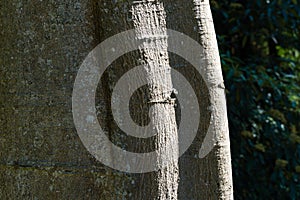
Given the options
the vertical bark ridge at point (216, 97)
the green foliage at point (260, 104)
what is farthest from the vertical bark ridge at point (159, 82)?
the green foliage at point (260, 104)

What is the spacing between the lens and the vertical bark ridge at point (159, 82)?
155 centimetres

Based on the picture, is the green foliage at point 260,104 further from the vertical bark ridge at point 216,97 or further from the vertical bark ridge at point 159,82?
the vertical bark ridge at point 159,82

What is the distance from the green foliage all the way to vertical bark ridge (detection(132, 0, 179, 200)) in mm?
1712

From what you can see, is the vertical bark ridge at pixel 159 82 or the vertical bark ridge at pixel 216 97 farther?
the vertical bark ridge at pixel 216 97

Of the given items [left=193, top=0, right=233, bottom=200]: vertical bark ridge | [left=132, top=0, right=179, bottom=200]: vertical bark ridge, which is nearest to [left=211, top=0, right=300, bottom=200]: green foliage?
[left=193, top=0, right=233, bottom=200]: vertical bark ridge

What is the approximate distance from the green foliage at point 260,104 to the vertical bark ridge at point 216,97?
1.58 meters

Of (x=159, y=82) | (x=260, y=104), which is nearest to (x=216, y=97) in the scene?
(x=159, y=82)

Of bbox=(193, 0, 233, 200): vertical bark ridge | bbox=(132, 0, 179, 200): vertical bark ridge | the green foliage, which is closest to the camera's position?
bbox=(132, 0, 179, 200): vertical bark ridge

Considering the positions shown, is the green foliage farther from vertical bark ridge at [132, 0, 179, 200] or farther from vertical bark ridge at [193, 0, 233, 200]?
vertical bark ridge at [132, 0, 179, 200]

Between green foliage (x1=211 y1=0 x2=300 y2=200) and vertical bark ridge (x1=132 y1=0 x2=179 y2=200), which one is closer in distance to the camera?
vertical bark ridge (x1=132 y1=0 x2=179 y2=200)

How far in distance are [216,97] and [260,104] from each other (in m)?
1.91

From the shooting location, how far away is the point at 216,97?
168cm

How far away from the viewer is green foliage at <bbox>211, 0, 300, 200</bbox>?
334 centimetres

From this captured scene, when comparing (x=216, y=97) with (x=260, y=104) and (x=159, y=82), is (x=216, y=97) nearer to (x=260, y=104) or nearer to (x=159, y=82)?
(x=159, y=82)
